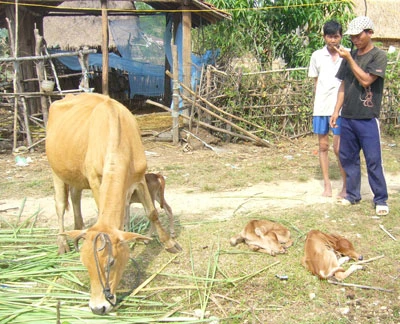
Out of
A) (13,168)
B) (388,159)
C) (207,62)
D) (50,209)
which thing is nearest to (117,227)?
(50,209)

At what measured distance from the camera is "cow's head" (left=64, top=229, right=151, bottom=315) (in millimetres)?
3164

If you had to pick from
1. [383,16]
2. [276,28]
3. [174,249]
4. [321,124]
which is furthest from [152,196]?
[383,16]

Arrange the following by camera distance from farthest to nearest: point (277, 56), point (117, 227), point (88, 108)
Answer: point (277, 56) → point (88, 108) → point (117, 227)

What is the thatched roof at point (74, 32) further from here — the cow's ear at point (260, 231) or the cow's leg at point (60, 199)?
the cow's ear at point (260, 231)

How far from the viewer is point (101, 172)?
3922mm

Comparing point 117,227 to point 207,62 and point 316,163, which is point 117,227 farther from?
point 207,62

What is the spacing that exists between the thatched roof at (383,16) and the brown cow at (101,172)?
72.9 feet

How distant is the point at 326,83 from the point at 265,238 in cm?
253

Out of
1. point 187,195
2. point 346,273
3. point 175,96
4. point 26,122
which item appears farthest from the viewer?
point 175,96

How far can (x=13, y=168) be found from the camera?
845cm

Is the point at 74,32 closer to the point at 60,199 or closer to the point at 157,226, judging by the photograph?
the point at 60,199

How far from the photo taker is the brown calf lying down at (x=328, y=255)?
13.2ft

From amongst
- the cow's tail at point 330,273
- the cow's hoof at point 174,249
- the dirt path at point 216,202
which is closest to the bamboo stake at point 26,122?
the dirt path at point 216,202

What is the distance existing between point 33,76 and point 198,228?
846 cm
